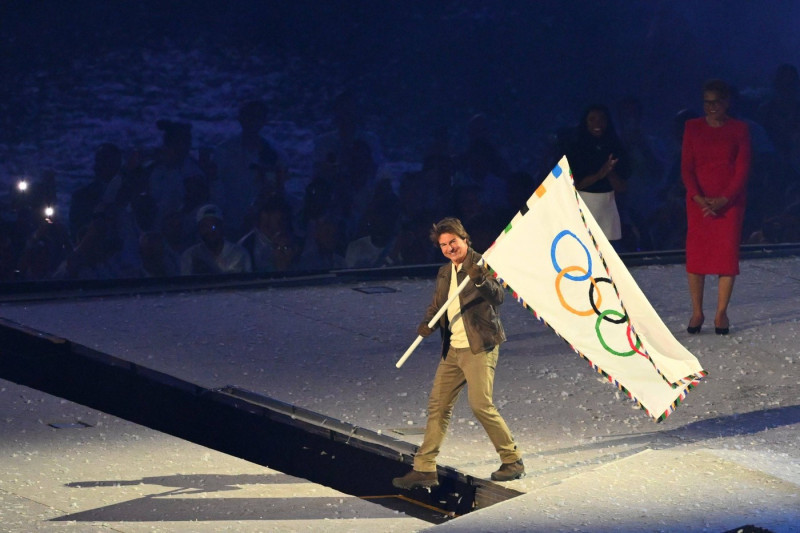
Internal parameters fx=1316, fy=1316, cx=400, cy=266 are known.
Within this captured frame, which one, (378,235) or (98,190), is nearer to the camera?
(98,190)

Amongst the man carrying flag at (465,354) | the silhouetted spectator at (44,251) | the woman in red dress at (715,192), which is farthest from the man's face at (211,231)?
the man carrying flag at (465,354)

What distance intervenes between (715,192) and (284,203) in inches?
153

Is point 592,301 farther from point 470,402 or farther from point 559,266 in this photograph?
point 470,402

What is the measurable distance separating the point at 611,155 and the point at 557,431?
3033 mm

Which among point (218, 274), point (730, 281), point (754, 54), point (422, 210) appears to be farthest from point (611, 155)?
point (754, 54)

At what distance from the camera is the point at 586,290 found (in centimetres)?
655

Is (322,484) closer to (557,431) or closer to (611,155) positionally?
(557,431)

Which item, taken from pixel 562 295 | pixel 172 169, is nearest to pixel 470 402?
pixel 562 295

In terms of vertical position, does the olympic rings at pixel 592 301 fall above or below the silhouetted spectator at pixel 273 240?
below

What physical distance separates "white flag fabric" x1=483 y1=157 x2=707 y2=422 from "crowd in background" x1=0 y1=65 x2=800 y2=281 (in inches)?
135

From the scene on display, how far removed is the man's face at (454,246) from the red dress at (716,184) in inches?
140

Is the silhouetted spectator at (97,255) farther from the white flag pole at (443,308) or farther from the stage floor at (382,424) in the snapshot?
the white flag pole at (443,308)

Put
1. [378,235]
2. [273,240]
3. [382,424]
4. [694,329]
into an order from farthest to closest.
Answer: [378,235] < [273,240] < [694,329] < [382,424]

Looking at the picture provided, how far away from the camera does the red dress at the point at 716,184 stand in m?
9.33
